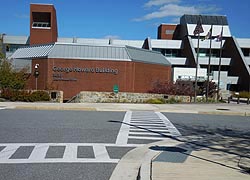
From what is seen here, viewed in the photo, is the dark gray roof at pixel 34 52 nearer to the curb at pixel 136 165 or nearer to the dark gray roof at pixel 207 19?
the curb at pixel 136 165

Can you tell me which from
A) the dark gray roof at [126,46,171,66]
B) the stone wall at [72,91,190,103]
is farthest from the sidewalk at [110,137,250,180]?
the dark gray roof at [126,46,171,66]

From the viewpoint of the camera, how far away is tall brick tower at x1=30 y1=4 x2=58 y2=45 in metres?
51.1

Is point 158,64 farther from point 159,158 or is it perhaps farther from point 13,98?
point 159,158

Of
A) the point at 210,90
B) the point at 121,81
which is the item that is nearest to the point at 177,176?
the point at 121,81

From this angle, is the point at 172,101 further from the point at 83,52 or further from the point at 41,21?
the point at 41,21

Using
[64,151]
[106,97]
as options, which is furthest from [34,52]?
[64,151]

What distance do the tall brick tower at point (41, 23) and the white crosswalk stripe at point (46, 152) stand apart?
4626 centimetres

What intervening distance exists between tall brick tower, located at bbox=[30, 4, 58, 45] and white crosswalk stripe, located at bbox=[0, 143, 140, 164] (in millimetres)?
46264

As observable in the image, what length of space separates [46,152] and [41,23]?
49953 millimetres

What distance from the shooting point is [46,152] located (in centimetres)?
757

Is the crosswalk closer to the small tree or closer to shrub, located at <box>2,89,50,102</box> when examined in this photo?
shrub, located at <box>2,89,50,102</box>

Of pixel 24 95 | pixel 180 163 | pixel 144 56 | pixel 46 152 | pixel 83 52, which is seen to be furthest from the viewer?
pixel 144 56

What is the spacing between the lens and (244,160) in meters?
6.96

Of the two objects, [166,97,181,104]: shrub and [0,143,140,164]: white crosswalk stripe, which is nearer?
[0,143,140,164]: white crosswalk stripe
